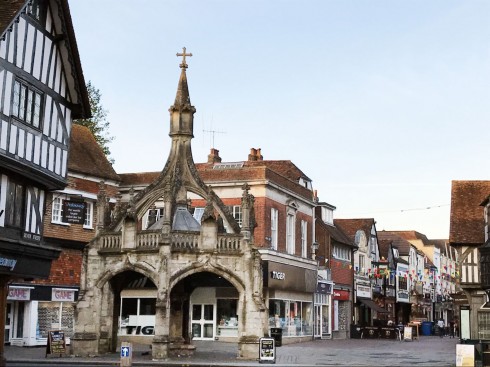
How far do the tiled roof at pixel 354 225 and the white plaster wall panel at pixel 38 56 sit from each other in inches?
1498

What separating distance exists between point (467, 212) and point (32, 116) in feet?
84.8

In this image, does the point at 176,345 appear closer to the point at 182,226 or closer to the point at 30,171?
the point at 182,226

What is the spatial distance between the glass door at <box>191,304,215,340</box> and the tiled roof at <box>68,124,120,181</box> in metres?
8.09

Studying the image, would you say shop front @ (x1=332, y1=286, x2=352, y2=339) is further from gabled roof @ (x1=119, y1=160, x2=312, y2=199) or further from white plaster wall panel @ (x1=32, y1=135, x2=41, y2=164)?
white plaster wall panel @ (x1=32, y1=135, x2=41, y2=164)

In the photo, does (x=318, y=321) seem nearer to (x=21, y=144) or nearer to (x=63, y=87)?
(x=63, y=87)


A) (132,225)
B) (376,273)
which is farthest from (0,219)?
(376,273)

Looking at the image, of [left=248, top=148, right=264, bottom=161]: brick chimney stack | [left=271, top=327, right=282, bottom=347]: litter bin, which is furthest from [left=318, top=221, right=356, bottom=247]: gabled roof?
[left=271, top=327, right=282, bottom=347]: litter bin

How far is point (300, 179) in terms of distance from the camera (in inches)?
1847

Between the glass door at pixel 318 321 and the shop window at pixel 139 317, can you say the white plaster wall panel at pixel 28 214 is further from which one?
the glass door at pixel 318 321

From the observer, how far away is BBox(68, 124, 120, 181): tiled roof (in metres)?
36.5

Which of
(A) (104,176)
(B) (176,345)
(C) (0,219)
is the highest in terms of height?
(A) (104,176)

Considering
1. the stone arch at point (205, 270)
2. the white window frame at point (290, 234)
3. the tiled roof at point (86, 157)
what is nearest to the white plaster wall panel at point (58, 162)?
the stone arch at point (205, 270)

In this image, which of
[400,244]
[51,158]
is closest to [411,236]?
[400,244]

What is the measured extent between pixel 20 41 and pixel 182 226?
9.41 meters
